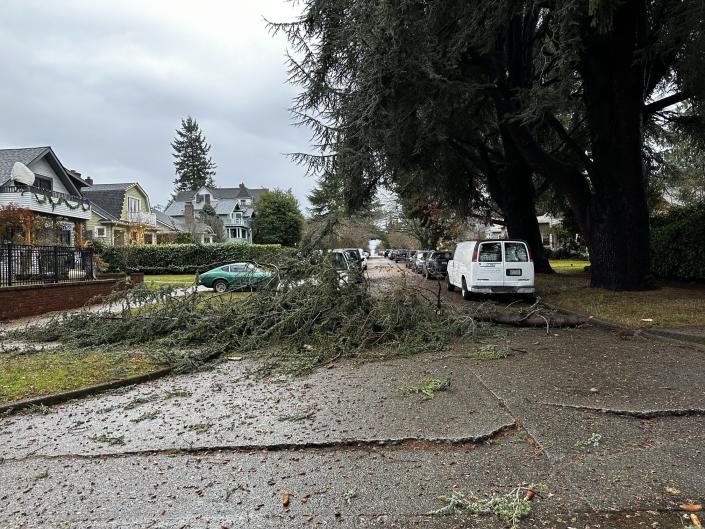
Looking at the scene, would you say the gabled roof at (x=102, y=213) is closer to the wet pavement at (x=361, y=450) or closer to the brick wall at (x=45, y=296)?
the brick wall at (x=45, y=296)

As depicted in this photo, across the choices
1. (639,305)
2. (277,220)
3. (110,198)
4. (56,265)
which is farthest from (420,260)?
(110,198)

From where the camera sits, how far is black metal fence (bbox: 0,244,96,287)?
12.9 metres

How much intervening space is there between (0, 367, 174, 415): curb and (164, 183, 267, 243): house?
5233 centimetres

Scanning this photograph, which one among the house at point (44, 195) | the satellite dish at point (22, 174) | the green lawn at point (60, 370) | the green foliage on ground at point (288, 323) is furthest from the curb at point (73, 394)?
the satellite dish at point (22, 174)

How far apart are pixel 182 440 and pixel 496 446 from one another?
278cm

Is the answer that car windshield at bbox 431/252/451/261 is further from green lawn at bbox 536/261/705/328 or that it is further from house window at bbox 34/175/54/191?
house window at bbox 34/175/54/191

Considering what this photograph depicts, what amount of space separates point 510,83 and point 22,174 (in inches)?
1019

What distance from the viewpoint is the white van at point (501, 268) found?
13398 mm

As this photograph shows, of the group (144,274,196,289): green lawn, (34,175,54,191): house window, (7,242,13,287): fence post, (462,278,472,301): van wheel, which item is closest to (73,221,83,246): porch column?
(34,175,54,191): house window

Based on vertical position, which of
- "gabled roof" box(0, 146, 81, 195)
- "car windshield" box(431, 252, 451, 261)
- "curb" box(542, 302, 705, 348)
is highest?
"gabled roof" box(0, 146, 81, 195)

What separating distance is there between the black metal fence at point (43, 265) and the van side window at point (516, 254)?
1394 cm

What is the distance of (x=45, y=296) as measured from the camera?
13859 millimetres

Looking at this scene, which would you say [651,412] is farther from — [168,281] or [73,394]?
[168,281]

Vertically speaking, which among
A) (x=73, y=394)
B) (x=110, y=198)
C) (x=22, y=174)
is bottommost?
(x=73, y=394)
